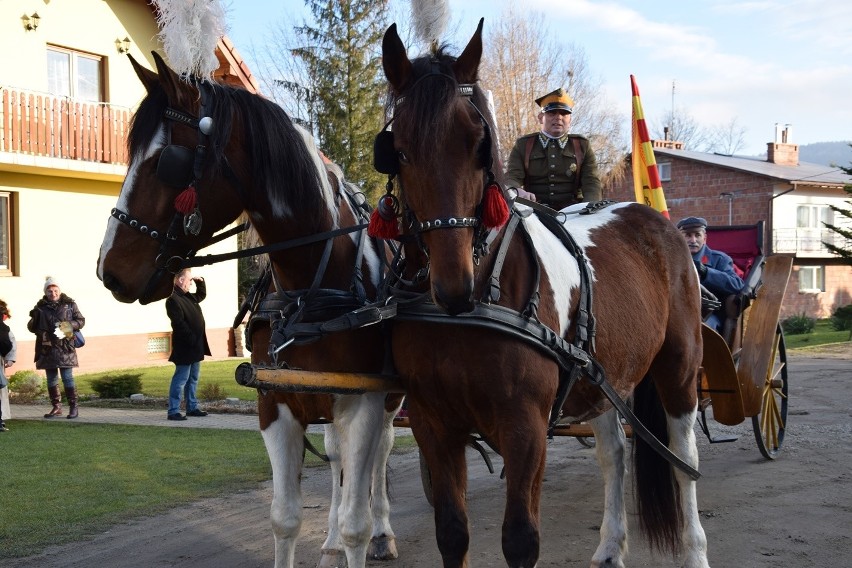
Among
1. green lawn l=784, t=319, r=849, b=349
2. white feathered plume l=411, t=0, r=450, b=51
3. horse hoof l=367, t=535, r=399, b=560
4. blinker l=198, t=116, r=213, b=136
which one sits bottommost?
green lawn l=784, t=319, r=849, b=349

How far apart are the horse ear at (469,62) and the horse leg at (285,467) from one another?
1.70 metres

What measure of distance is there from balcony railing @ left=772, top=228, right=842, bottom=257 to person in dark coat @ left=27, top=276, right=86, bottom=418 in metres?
36.2

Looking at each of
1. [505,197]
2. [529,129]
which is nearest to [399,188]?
[505,197]

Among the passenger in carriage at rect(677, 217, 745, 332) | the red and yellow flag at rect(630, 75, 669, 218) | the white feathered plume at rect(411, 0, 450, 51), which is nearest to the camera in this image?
the white feathered plume at rect(411, 0, 450, 51)

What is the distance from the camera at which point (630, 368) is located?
437 centimetres

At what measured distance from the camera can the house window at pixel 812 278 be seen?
44219 mm

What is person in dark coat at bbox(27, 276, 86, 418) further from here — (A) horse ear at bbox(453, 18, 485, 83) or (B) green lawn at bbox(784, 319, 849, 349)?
(B) green lawn at bbox(784, 319, 849, 349)

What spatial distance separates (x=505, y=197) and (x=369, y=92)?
2473cm

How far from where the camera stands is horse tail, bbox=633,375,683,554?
4.98 m

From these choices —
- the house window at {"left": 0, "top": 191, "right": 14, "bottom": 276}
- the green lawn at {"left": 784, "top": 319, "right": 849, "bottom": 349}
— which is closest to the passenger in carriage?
the house window at {"left": 0, "top": 191, "right": 14, "bottom": 276}

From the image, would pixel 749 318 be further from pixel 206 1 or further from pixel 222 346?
pixel 222 346

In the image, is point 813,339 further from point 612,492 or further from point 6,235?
point 612,492

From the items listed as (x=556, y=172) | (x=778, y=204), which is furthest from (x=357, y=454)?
(x=778, y=204)

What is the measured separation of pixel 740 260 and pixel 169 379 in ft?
34.9
